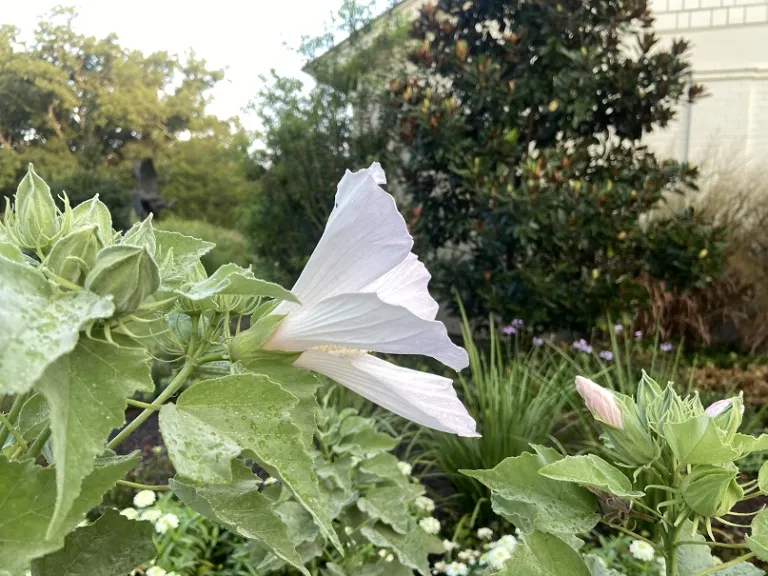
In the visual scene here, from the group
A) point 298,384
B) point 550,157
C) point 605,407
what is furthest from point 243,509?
point 550,157

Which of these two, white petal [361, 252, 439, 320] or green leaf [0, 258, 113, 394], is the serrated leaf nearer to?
white petal [361, 252, 439, 320]

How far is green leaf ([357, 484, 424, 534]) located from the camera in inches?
57.3

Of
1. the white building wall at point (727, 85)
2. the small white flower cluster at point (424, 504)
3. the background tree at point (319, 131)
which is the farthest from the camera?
the white building wall at point (727, 85)

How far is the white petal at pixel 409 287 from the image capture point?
0.59 meters

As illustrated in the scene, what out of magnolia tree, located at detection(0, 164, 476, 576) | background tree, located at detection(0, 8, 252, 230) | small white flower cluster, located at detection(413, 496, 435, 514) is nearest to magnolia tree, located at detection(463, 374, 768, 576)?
magnolia tree, located at detection(0, 164, 476, 576)

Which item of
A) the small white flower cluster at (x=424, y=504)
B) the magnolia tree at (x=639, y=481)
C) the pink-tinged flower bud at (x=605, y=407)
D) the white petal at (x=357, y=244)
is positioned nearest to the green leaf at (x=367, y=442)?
the small white flower cluster at (x=424, y=504)

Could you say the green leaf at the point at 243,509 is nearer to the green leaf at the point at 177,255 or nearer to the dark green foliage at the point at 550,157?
the green leaf at the point at 177,255

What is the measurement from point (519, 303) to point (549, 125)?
126 cm

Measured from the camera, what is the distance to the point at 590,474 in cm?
55

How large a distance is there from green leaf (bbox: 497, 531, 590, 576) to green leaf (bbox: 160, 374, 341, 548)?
0.23m

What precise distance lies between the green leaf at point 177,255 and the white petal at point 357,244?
0.30 feet

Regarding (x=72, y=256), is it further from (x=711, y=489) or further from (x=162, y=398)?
(x=711, y=489)

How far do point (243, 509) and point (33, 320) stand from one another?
244 millimetres

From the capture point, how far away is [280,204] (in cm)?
542
